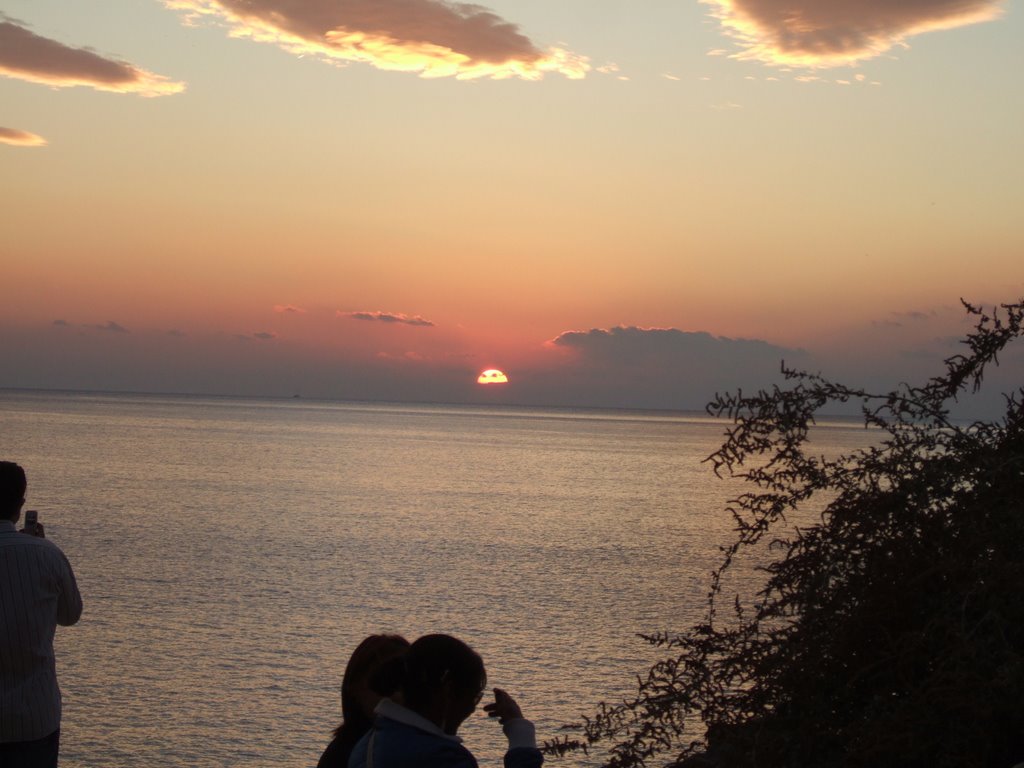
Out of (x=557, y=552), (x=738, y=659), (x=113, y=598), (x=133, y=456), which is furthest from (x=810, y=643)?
(x=133, y=456)

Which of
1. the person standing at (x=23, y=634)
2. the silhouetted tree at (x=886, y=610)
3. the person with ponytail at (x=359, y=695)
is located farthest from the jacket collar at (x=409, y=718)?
the person standing at (x=23, y=634)

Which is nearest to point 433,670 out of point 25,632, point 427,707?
Result: point 427,707

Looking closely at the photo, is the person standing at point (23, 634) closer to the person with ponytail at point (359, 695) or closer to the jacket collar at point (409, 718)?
the person with ponytail at point (359, 695)

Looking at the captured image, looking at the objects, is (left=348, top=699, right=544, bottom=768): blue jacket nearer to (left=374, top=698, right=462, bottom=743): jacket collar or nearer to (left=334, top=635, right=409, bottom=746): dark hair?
(left=374, top=698, right=462, bottom=743): jacket collar

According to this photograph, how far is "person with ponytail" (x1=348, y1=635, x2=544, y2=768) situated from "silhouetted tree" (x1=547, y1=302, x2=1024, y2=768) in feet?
3.82

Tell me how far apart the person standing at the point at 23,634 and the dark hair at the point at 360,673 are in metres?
1.76

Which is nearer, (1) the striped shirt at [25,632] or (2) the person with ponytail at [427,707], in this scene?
(2) the person with ponytail at [427,707]

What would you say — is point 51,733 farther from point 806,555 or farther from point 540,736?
point 540,736

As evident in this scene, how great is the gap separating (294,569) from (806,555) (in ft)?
97.3

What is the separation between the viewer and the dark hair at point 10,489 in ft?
17.1

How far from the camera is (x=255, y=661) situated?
66.0ft

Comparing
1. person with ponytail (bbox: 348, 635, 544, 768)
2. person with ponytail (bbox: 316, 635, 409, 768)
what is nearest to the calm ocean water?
person with ponytail (bbox: 316, 635, 409, 768)

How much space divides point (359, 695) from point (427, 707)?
3.22ft

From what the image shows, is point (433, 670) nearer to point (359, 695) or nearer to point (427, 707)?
point (427, 707)
